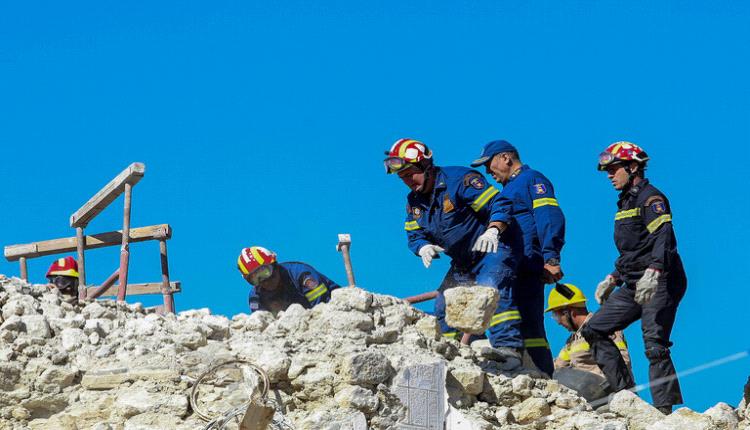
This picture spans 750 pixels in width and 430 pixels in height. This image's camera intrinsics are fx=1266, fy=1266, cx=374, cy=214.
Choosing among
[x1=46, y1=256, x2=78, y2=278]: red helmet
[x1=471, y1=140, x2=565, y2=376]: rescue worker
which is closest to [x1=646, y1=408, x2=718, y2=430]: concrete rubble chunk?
[x1=471, y1=140, x2=565, y2=376]: rescue worker

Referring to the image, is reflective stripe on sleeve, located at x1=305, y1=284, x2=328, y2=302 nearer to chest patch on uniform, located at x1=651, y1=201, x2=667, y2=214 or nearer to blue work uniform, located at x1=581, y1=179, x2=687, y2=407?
blue work uniform, located at x1=581, y1=179, x2=687, y2=407

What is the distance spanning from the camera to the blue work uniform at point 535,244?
10.8m

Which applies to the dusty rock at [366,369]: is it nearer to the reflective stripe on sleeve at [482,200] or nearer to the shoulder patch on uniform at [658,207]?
the reflective stripe on sleeve at [482,200]

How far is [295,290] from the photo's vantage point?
1324 cm

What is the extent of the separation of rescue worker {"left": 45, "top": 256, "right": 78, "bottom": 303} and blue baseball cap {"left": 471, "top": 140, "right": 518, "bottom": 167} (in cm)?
460

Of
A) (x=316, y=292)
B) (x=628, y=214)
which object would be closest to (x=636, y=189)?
(x=628, y=214)

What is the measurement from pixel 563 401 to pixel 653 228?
1.82 metres

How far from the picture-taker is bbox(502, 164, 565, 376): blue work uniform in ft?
35.6

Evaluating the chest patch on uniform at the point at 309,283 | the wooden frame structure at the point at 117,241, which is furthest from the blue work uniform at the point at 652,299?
the wooden frame structure at the point at 117,241

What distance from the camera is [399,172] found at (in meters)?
10.7

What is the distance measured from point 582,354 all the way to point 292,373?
156 inches

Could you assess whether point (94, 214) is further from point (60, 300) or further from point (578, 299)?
point (578, 299)

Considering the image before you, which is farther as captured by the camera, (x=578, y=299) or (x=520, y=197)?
(x=578, y=299)

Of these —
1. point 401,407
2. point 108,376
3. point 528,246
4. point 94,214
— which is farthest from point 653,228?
point 94,214
